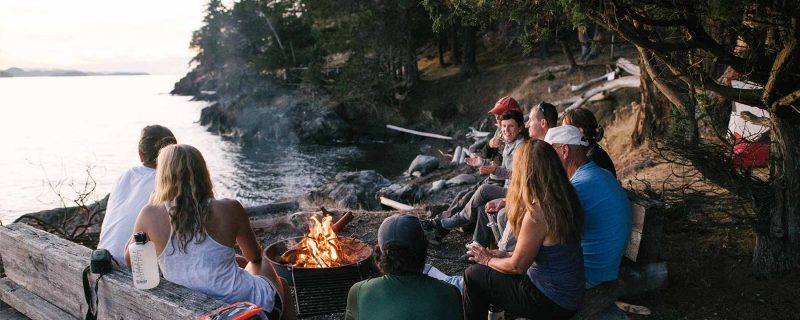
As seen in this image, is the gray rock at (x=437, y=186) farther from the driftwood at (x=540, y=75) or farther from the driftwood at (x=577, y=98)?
the driftwood at (x=540, y=75)

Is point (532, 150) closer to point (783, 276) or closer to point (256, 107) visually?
point (783, 276)

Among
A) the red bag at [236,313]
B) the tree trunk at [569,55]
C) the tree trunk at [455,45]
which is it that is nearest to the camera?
the red bag at [236,313]

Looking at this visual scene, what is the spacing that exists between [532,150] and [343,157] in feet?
78.6

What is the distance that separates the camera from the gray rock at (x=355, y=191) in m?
14.0

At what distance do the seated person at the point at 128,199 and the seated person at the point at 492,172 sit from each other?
3.16m

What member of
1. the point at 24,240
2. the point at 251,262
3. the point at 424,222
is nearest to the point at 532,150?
the point at 251,262

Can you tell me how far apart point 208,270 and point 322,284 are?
1440mm

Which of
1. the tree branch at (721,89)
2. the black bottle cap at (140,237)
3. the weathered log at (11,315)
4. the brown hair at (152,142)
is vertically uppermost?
the tree branch at (721,89)

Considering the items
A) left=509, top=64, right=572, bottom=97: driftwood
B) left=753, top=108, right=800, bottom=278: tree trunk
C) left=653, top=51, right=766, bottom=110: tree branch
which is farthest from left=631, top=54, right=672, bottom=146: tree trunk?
left=509, top=64, right=572, bottom=97: driftwood

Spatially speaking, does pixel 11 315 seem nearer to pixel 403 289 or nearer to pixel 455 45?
pixel 403 289

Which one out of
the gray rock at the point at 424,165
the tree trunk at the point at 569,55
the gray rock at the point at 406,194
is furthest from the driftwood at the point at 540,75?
the gray rock at the point at 406,194

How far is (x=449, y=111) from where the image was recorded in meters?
30.4

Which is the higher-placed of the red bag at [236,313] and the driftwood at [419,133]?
the red bag at [236,313]

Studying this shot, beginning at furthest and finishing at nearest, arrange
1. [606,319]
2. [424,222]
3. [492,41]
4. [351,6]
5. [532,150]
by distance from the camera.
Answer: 1. [492,41]
2. [351,6]
3. [424,222]
4. [606,319]
5. [532,150]
